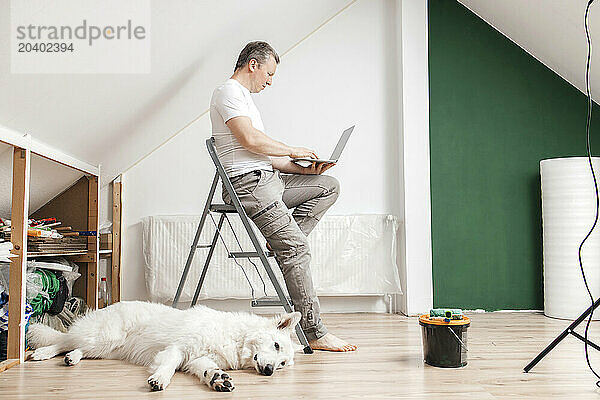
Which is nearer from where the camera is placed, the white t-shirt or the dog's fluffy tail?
the dog's fluffy tail

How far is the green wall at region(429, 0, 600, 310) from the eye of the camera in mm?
3793

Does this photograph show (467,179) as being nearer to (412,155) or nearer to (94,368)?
(412,155)

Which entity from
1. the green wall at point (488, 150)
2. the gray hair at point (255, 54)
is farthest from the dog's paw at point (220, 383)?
the green wall at point (488, 150)

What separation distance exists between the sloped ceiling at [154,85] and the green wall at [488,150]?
89 cm

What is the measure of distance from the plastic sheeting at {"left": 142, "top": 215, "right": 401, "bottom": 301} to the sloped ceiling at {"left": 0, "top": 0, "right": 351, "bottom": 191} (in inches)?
20.9

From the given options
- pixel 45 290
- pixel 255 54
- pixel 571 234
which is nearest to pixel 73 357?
pixel 45 290

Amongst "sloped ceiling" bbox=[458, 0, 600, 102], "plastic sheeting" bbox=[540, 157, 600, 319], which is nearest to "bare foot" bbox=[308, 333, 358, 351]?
"plastic sheeting" bbox=[540, 157, 600, 319]

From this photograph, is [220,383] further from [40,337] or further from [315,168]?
[315,168]

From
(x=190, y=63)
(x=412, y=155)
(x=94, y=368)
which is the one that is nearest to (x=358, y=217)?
(x=412, y=155)

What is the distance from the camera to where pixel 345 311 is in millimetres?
3775

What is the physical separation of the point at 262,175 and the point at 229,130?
0.24 meters

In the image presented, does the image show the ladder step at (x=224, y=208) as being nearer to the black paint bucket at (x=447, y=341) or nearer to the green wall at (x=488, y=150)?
the black paint bucket at (x=447, y=341)

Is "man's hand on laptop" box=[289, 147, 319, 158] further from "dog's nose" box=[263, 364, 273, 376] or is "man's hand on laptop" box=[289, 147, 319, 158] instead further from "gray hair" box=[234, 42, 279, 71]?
"dog's nose" box=[263, 364, 273, 376]

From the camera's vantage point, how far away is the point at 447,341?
212 cm
